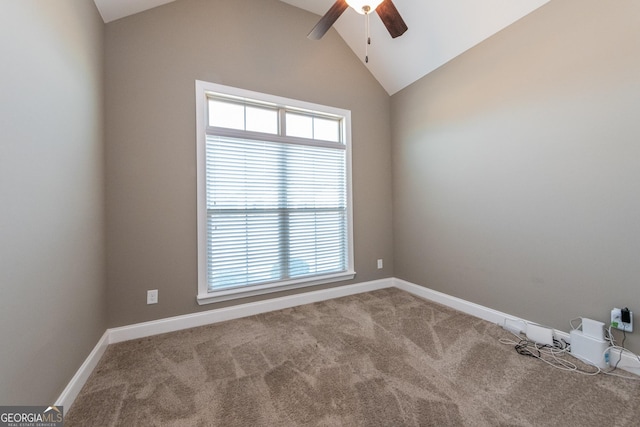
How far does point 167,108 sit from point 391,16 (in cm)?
215

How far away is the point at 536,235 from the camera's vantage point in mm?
2137

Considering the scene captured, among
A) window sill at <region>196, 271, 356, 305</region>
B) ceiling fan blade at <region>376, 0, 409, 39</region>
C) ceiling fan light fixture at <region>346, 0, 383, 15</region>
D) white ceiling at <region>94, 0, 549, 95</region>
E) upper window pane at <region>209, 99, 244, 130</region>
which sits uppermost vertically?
white ceiling at <region>94, 0, 549, 95</region>

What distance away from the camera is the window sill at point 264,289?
8.17 feet

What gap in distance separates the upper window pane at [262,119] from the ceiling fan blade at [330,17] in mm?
979

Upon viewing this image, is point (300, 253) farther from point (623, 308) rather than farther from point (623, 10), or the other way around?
point (623, 10)

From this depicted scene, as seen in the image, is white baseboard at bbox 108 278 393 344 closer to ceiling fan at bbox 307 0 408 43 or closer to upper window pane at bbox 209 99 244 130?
upper window pane at bbox 209 99 244 130

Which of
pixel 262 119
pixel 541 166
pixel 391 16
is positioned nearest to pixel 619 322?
→ pixel 541 166

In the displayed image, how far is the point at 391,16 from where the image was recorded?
1.94 m

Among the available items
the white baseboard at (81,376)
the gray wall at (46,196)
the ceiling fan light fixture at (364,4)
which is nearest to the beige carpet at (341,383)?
the white baseboard at (81,376)

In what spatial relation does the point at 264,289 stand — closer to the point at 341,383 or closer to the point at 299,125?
the point at 341,383

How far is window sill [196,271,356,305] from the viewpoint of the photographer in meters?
2.49

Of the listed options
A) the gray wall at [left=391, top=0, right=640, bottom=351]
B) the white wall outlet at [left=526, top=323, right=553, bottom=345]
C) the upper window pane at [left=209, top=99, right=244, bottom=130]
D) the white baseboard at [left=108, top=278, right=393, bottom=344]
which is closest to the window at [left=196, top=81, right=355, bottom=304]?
the upper window pane at [left=209, top=99, right=244, bottom=130]

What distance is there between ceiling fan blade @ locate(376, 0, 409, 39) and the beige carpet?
8.75 ft

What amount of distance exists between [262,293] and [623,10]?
12.2 feet
